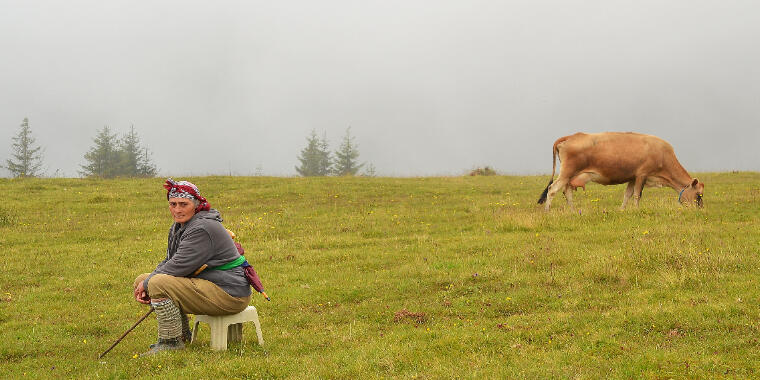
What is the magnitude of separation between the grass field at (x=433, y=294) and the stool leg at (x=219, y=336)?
0.20 meters

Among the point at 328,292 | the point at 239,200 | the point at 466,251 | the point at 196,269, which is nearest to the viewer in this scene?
the point at 196,269

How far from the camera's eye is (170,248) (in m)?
8.16

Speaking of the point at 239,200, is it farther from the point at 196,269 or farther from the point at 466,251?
the point at 196,269

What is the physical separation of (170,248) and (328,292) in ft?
12.8

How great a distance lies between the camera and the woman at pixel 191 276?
762 centimetres

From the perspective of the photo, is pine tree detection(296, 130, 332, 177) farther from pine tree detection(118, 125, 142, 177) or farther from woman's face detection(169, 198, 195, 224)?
woman's face detection(169, 198, 195, 224)

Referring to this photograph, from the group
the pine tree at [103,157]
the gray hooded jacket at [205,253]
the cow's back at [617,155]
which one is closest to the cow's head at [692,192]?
the cow's back at [617,155]

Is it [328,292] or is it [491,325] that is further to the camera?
[328,292]

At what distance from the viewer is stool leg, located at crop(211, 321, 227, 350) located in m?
7.92

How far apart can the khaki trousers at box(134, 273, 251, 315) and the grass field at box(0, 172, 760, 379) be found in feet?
2.09

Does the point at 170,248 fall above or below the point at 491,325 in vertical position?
above

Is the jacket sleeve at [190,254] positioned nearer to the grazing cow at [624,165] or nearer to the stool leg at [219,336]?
the stool leg at [219,336]

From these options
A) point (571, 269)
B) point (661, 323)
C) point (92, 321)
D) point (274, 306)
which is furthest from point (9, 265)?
point (661, 323)

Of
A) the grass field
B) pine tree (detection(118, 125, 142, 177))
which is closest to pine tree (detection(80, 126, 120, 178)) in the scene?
pine tree (detection(118, 125, 142, 177))
